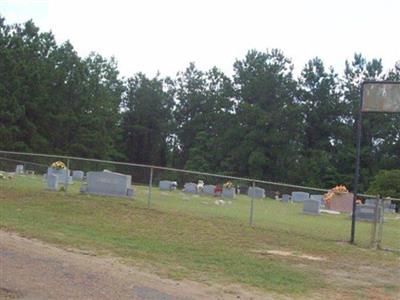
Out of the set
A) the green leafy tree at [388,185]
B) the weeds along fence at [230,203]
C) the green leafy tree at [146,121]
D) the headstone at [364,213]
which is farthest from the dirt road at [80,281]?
the green leafy tree at [146,121]

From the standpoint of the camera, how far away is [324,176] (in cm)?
7319

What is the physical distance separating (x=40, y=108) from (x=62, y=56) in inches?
366

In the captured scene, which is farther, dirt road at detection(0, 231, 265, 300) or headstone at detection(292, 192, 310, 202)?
headstone at detection(292, 192, 310, 202)

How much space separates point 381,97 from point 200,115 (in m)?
73.0

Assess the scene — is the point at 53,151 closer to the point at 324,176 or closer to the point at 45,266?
the point at 324,176

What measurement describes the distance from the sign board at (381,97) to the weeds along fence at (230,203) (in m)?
2.55

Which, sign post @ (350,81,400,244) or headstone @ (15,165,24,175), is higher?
sign post @ (350,81,400,244)

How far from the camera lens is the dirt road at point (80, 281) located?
268 inches

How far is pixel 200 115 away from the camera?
88125mm

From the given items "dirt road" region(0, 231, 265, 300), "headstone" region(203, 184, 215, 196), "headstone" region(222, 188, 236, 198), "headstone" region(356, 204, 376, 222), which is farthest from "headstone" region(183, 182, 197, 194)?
"dirt road" region(0, 231, 265, 300)

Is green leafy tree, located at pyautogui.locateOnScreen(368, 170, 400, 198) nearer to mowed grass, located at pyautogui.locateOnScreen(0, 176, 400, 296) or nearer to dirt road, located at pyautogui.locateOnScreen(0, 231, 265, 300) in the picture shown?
mowed grass, located at pyautogui.locateOnScreen(0, 176, 400, 296)

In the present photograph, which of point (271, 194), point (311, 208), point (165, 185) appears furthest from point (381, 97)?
point (271, 194)

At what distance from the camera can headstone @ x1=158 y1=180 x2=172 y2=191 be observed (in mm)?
28134

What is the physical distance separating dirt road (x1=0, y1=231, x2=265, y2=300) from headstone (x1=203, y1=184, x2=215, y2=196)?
2552 cm
